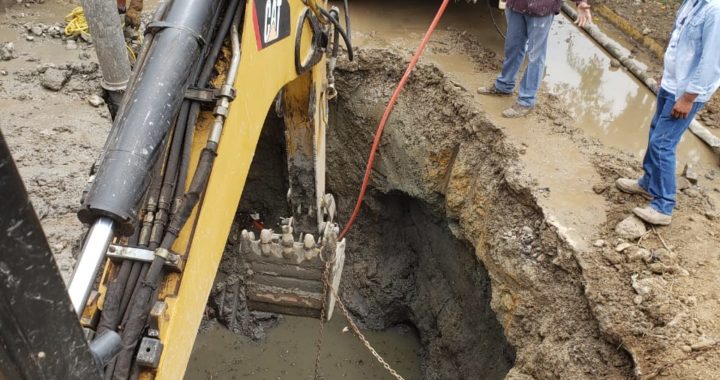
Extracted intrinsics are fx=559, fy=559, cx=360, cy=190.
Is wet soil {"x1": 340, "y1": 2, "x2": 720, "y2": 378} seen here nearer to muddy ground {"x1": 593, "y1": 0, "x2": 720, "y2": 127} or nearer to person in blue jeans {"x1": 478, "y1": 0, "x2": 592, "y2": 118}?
person in blue jeans {"x1": 478, "y1": 0, "x2": 592, "y2": 118}

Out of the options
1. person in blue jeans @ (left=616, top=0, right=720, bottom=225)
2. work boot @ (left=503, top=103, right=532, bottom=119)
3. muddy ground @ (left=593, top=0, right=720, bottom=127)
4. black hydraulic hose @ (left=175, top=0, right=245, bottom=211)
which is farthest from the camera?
muddy ground @ (left=593, top=0, right=720, bottom=127)

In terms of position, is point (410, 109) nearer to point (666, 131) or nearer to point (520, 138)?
point (520, 138)

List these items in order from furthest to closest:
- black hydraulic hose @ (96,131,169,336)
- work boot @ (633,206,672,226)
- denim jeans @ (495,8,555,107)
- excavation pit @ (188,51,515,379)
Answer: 1. excavation pit @ (188,51,515,379)
2. denim jeans @ (495,8,555,107)
3. work boot @ (633,206,672,226)
4. black hydraulic hose @ (96,131,169,336)

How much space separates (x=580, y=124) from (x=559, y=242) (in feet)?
6.27

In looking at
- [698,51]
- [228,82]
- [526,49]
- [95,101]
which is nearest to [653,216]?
[698,51]

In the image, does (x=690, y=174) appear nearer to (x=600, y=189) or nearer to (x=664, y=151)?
(x=600, y=189)

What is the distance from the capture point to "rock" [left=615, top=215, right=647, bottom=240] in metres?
4.02

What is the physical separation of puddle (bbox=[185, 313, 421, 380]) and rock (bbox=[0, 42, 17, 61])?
150 inches

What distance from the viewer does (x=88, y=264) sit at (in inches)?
62.3

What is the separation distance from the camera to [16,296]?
0.88 metres

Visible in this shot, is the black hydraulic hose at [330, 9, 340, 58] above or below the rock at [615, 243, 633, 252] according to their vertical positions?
above

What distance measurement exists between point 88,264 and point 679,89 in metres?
3.64

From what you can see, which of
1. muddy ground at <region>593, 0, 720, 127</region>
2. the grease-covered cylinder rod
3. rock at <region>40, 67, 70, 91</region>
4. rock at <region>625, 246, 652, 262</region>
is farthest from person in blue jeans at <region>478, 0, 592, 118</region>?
rock at <region>40, 67, 70, 91</region>

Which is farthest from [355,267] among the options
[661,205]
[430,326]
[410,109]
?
[661,205]
